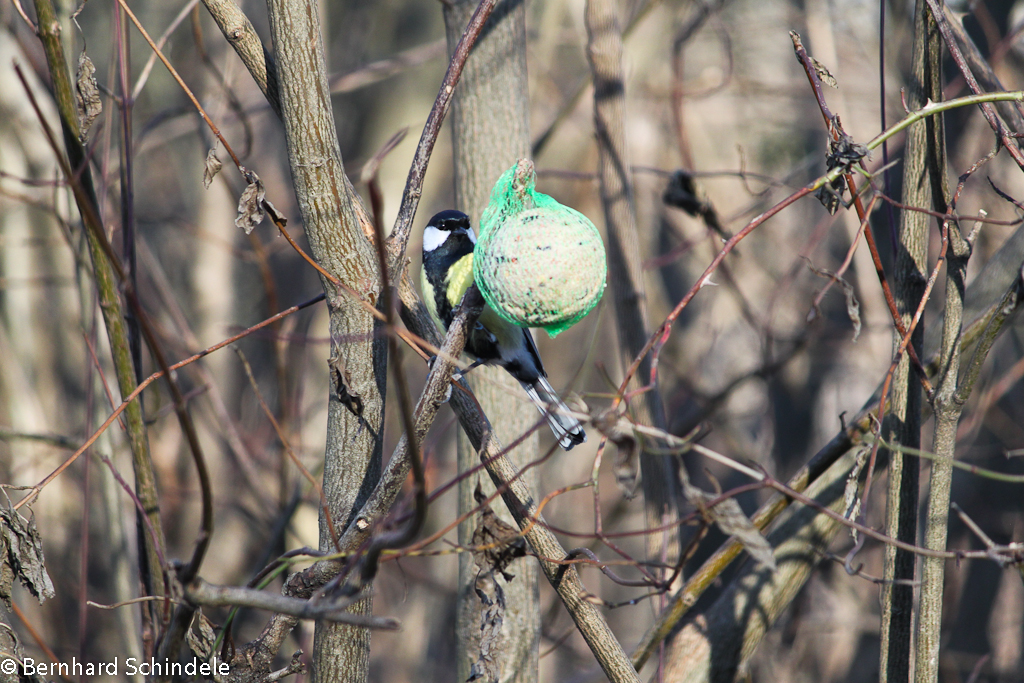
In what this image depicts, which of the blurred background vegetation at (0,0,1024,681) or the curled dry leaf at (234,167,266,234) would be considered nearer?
the curled dry leaf at (234,167,266,234)

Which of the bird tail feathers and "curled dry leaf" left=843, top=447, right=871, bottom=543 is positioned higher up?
the bird tail feathers

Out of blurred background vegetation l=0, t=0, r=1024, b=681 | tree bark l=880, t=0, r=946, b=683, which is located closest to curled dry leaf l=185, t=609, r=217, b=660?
blurred background vegetation l=0, t=0, r=1024, b=681

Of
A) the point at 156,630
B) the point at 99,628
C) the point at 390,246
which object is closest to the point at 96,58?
the point at 99,628

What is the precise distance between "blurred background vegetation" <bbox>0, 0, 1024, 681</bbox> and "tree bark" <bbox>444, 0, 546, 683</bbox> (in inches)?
20.8

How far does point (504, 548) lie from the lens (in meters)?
1.28

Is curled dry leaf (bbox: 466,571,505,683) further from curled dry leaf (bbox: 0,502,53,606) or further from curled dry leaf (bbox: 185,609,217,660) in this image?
curled dry leaf (bbox: 0,502,53,606)

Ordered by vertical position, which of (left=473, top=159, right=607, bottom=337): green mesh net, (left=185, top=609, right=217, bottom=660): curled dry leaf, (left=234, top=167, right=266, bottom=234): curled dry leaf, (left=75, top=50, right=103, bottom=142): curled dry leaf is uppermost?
(left=75, top=50, right=103, bottom=142): curled dry leaf

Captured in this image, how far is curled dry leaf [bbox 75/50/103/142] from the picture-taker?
1.41 m

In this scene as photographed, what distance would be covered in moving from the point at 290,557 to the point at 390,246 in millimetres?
596

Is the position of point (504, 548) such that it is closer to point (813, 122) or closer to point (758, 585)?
point (758, 585)

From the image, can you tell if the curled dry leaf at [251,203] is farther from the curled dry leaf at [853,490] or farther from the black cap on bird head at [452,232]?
the curled dry leaf at [853,490]

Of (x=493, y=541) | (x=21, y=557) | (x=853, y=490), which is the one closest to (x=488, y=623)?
(x=493, y=541)

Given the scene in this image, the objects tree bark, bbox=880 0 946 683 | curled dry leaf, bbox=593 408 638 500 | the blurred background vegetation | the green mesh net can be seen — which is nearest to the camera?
curled dry leaf, bbox=593 408 638 500

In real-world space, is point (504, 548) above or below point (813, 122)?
below
